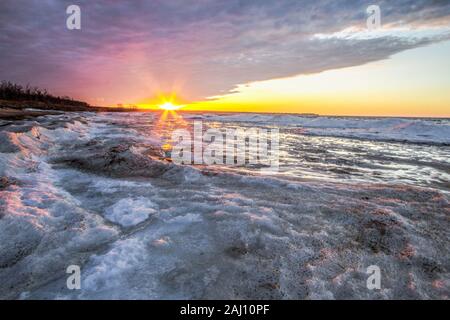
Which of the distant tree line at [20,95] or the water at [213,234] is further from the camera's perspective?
the distant tree line at [20,95]

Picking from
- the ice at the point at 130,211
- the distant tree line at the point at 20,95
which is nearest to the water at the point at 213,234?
the ice at the point at 130,211

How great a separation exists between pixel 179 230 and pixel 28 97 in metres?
59.4

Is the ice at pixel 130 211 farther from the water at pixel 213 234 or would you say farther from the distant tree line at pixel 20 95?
the distant tree line at pixel 20 95

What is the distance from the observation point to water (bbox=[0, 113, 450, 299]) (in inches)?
108

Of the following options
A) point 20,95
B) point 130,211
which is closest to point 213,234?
point 130,211

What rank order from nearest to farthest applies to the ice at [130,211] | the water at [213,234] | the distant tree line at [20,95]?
the water at [213,234] → the ice at [130,211] → the distant tree line at [20,95]

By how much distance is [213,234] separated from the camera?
3.75 metres

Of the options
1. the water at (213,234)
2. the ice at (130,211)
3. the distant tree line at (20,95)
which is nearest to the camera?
the water at (213,234)

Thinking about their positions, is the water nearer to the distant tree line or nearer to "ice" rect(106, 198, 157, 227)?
"ice" rect(106, 198, 157, 227)

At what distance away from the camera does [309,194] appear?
552cm

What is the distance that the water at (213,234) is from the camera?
8.99ft

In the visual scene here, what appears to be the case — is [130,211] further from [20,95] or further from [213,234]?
[20,95]

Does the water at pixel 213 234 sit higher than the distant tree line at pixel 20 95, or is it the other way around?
the distant tree line at pixel 20 95
